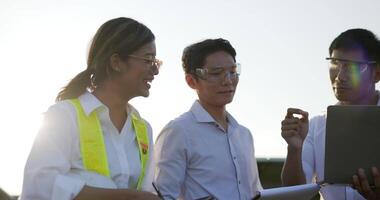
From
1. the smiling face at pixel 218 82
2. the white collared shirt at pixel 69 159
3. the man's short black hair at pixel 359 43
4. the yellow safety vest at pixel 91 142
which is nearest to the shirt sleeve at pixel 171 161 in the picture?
the smiling face at pixel 218 82

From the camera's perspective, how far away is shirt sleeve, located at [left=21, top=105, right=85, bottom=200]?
3.79 metres

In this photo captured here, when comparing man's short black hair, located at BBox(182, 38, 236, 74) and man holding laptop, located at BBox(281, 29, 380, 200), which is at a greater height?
man's short black hair, located at BBox(182, 38, 236, 74)

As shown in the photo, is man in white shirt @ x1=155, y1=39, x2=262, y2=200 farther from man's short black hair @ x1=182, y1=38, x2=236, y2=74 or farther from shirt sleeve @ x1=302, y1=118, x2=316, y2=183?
shirt sleeve @ x1=302, y1=118, x2=316, y2=183

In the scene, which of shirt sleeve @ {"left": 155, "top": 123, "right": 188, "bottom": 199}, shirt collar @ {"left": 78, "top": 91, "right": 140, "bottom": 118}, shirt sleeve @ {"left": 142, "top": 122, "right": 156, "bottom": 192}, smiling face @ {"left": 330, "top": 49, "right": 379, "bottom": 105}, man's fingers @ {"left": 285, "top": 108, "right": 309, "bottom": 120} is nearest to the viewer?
shirt collar @ {"left": 78, "top": 91, "right": 140, "bottom": 118}

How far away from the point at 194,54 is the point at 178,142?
0.83 metres

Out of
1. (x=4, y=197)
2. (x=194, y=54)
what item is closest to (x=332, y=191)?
(x=194, y=54)

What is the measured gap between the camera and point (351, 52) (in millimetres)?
5477

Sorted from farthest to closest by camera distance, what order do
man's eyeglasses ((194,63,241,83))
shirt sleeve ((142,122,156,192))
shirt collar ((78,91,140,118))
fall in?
1. man's eyeglasses ((194,63,241,83))
2. shirt sleeve ((142,122,156,192))
3. shirt collar ((78,91,140,118))

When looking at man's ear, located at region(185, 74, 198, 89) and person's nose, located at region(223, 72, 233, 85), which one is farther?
man's ear, located at region(185, 74, 198, 89)

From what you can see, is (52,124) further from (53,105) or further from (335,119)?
(335,119)

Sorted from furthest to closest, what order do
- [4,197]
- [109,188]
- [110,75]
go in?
[110,75]
[109,188]
[4,197]

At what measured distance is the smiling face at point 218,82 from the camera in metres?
5.38

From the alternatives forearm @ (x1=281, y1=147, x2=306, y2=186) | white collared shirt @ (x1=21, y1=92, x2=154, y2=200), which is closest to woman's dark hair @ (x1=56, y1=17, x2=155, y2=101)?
white collared shirt @ (x1=21, y1=92, x2=154, y2=200)

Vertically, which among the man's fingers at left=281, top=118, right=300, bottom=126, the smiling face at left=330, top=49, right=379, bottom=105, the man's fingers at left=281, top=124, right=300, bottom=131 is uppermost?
A: the smiling face at left=330, top=49, right=379, bottom=105
